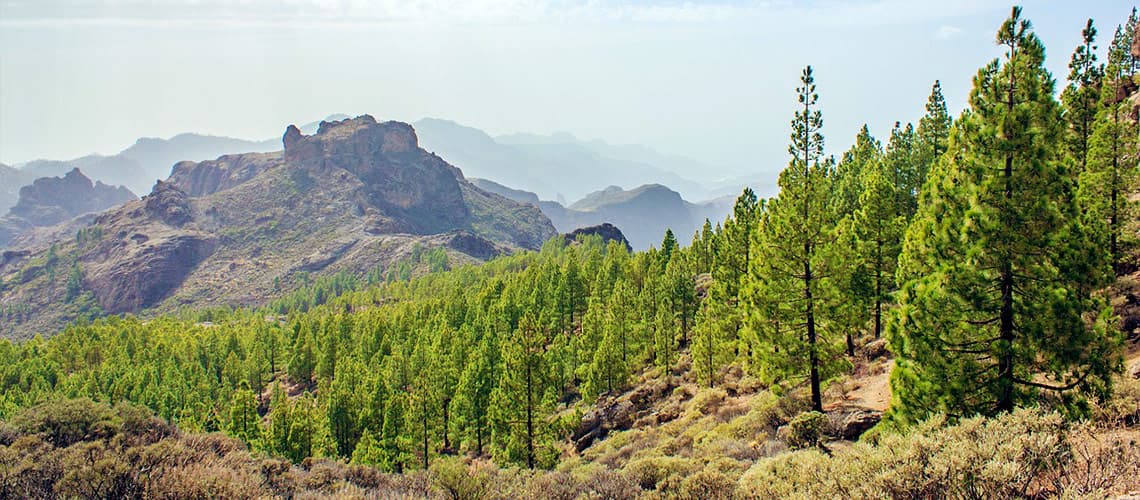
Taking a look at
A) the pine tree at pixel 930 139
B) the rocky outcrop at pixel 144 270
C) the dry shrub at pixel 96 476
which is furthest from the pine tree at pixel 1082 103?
the rocky outcrop at pixel 144 270

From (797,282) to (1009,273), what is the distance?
8.81 m

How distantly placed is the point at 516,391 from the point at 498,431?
261 centimetres

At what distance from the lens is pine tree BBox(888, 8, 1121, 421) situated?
39.9 feet

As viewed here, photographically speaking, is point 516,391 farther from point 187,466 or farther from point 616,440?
point 187,466

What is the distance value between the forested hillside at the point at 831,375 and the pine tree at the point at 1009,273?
5 cm

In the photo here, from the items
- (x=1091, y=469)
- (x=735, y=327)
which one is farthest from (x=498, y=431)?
(x=1091, y=469)

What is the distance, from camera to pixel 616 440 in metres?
27.3

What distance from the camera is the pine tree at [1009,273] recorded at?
12164 mm

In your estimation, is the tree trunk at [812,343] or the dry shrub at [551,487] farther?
the tree trunk at [812,343]

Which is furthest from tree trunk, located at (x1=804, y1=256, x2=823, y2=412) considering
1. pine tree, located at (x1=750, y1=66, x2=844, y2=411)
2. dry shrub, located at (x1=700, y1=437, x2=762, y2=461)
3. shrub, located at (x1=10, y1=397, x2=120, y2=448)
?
shrub, located at (x1=10, y1=397, x2=120, y2=448)

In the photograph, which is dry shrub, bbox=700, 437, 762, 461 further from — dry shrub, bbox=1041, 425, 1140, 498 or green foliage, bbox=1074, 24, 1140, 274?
green foliage, bbox=1074, 24, 1140, 274

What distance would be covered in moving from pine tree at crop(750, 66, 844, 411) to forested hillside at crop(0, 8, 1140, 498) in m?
0.09

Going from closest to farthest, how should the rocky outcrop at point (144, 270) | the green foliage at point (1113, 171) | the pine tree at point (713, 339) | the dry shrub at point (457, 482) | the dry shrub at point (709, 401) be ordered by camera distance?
1. the dry shrub at point (457, 482)
2. the green foliage at point (1113, 171)
3. the dry shrub at point (709, 401)
4. the pine tree at point (713, 339)
5. the rocky outcrop at point (144, 270)

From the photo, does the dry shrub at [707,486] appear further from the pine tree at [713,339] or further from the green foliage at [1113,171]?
the green foliage at [1113,171]
